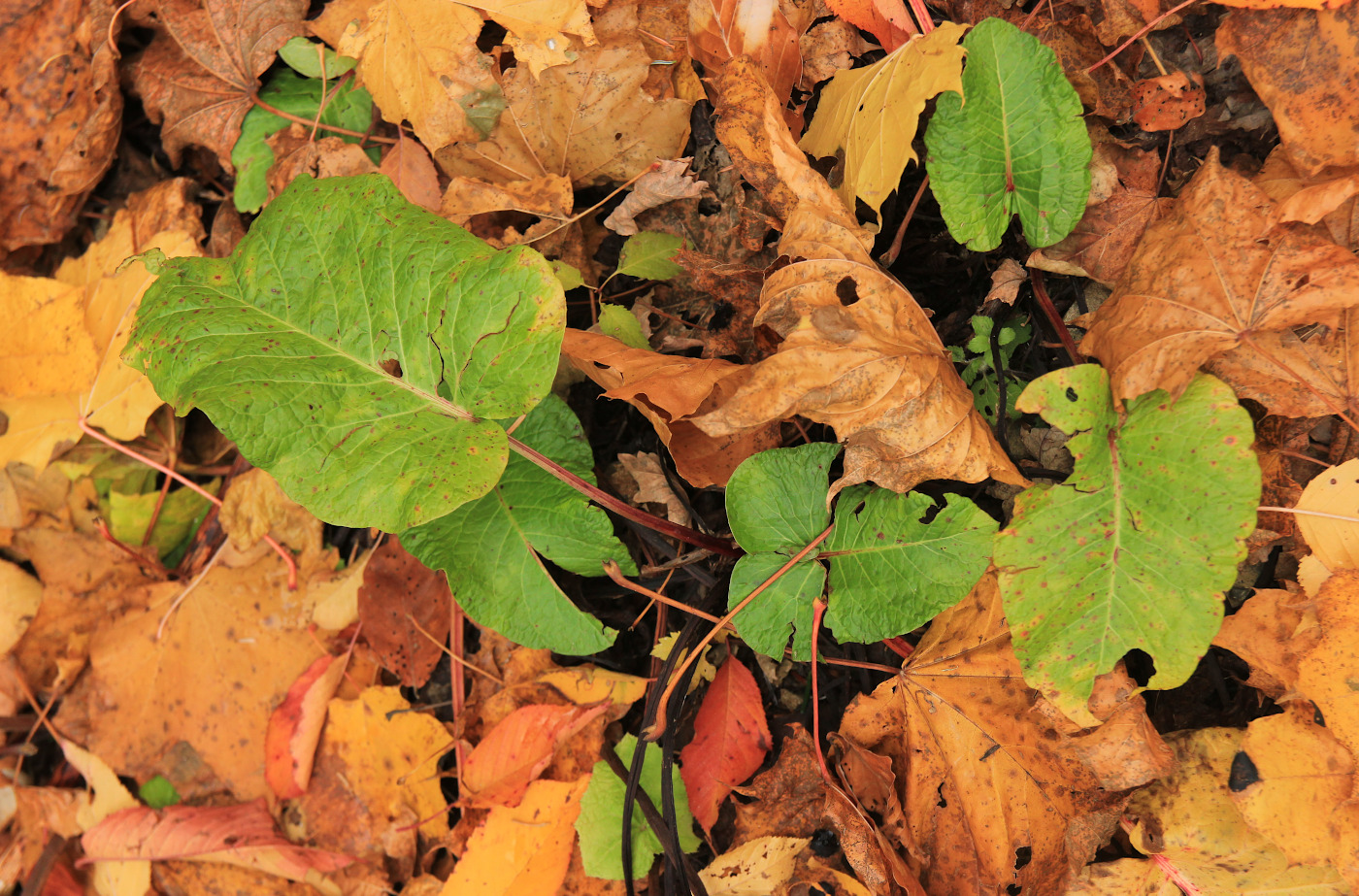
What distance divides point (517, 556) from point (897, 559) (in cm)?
76

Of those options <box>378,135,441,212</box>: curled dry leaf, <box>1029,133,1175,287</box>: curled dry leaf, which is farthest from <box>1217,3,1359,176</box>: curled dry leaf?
<box>378,135,441,212</box>: curled dry leaf

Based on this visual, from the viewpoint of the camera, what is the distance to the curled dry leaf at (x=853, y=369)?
49.1 inches

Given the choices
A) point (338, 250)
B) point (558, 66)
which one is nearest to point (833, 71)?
point (558, 66)

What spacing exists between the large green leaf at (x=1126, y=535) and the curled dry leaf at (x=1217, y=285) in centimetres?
6

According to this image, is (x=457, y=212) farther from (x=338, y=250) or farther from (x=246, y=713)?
(x=246, y=713)

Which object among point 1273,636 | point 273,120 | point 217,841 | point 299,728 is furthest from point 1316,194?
point 217,841

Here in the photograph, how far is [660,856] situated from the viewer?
1681mm

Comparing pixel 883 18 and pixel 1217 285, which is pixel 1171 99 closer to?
pixel 1217 285

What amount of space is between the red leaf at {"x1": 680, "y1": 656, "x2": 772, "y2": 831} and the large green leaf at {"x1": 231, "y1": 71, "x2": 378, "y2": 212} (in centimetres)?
157

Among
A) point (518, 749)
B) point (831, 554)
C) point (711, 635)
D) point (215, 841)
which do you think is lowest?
point (215, 841)

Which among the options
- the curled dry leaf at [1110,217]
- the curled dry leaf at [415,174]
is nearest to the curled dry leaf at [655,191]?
the curled dry leaf at [415,174]

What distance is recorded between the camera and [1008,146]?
4.46ft

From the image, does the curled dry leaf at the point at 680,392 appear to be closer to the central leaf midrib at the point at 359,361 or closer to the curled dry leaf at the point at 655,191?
the central leaf midrib at the point at 359,361

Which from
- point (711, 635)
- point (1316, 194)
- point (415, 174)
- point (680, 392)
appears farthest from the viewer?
point (415, 174)
